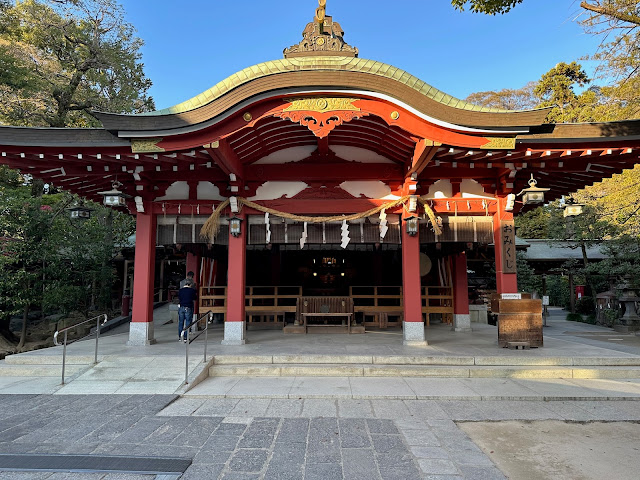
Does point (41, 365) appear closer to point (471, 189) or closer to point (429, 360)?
point (429, 360)

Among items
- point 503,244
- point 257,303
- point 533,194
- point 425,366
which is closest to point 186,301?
point 257,303

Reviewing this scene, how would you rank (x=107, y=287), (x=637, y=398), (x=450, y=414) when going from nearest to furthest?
(x=450, y=414)
(x=637, y=398)
(x=107, y=287)

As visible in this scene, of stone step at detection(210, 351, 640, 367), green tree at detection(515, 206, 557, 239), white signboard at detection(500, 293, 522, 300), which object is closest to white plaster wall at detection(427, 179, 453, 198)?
white signboard at detection(500, 293, 522, 300)

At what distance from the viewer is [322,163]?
840 centimetres

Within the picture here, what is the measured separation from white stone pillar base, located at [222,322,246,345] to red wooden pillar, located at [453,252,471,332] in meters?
6.14

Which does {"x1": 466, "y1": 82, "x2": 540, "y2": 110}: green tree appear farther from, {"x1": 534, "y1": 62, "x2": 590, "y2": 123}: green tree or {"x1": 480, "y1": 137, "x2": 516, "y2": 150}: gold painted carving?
{"x1": 480, "y1": 137, "x2": 516, "y2": 150}: gold painted carving

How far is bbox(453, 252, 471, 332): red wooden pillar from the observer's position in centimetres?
1029

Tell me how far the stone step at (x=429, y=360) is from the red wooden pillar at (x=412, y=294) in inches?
51.4

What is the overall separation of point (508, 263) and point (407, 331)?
271cm

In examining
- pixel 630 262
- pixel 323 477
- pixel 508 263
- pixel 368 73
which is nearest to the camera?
pixel 323 477

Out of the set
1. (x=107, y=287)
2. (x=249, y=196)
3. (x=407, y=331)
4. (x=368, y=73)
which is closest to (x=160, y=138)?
(x=249, y=196)

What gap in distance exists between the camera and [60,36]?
619 inches

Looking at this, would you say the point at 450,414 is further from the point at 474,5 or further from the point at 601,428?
the point at 474,5

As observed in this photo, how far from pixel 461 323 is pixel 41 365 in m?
10.0
